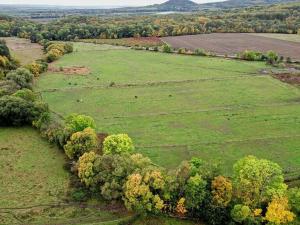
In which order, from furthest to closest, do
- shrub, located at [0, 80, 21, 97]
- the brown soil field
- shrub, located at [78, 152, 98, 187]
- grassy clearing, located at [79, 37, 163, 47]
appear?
grassy clearing, located at [79, 37, 163, 47], the brown soil field, shrub, located at [0, 80, 21, 97], shrub, located at [78, 152, 98, 187]

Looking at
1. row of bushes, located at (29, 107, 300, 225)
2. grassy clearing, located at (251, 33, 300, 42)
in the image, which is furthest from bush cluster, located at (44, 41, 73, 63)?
row of bushes, located at (29, 107, 300, 225)

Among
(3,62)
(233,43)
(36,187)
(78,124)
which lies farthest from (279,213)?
(233,43)

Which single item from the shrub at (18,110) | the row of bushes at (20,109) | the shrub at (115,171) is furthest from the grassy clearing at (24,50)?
the shrub at (115,171)

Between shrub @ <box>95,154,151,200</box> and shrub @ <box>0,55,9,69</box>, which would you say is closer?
shrub @ <box>95,154,151,200</box>

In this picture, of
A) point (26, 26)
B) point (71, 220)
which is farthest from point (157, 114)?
point (26, 26)

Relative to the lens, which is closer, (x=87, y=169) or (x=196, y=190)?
(x=196, y=190)

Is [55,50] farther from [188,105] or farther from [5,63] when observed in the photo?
[188,105]

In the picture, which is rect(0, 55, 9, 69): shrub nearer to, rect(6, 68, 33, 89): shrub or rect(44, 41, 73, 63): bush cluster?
rect(6, 68, 33, 89): shrub

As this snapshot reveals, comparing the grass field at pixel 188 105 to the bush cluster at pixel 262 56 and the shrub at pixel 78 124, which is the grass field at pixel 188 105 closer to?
the bush cluster at pixel 262 56
